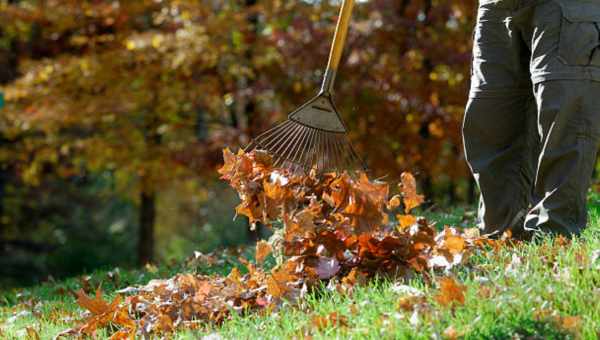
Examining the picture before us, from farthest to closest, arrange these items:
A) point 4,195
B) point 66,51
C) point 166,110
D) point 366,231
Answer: point 4,195, point 66,51, point 166,110, point 366,231

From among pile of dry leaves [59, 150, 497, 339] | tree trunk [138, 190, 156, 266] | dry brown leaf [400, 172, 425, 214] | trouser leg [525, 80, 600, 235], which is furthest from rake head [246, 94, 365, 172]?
tree trunk [138, 190, 156, 266]

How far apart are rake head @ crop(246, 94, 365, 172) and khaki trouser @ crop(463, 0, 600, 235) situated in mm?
729

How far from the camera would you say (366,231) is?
3441 millimetres

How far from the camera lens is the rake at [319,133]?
155 inches

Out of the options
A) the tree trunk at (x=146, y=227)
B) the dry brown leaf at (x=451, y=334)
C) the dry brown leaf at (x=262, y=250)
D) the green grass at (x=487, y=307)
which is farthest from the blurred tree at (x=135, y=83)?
the dry brown leaf at (x=451, y=334)

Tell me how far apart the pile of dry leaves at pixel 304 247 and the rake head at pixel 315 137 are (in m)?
0.17

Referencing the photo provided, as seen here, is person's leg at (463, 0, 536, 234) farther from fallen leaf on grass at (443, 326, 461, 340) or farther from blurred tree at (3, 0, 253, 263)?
blurred tree at (3, 0, 253, 263)

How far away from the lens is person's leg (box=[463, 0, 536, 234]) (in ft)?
13.6

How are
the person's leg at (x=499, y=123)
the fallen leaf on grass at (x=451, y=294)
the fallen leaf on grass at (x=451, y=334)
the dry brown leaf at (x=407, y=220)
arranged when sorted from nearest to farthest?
1. the fallen leaf on grass at (x=451, y=334)
2. the fallen leaf on grass at (x=451, y=294)
3. the dry brown leaf at (x=407, y=220)
4. the person's leg at (x=499, y=123)

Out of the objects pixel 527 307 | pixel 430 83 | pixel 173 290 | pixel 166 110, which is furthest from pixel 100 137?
pixel 527 307

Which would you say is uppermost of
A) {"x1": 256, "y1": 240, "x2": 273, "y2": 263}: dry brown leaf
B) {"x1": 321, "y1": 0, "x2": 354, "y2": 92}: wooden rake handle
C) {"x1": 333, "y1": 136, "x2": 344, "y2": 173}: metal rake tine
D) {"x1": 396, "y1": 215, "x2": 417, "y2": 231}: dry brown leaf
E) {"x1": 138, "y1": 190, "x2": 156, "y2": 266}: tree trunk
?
{"x1": 321, "y1": 0, "x2": 354, "y2": 92}: wooden rake handle

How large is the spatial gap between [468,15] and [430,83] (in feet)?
3.57

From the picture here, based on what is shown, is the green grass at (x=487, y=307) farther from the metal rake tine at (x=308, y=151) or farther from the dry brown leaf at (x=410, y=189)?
the metal rake tine at (x=308, y=151)

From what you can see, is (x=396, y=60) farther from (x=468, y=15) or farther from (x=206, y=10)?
(x=206, y=10)
